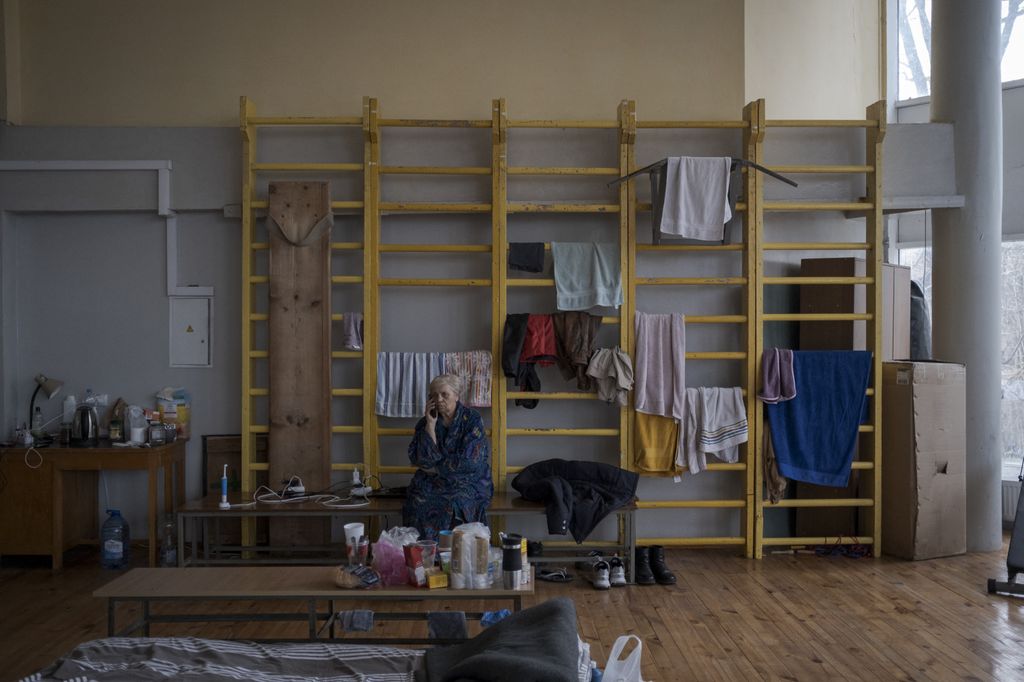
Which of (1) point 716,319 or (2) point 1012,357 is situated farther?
(2) point 1012,357

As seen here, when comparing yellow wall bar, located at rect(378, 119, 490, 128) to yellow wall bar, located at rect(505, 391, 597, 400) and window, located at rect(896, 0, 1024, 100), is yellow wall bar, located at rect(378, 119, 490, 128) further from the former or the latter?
window, located at rect(896, 0, 1024, 100)

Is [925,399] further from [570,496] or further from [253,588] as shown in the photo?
[253,588]

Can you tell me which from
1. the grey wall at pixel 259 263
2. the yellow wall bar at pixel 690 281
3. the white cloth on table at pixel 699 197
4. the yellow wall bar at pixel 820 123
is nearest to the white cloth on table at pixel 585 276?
the yellow wall bar at pixel 690 281

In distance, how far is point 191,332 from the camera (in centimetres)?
574

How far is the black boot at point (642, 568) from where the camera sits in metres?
5.00

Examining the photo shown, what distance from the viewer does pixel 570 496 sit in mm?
5074

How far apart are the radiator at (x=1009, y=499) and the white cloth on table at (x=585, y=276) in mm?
3527

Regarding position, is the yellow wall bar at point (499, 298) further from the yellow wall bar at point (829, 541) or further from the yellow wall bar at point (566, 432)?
the yellow wall bar at point (829, 541)

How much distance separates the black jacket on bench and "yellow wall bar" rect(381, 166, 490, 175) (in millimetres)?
1944

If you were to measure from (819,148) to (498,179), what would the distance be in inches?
88.3

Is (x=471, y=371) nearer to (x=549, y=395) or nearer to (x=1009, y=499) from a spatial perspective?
(x=549, y=395)

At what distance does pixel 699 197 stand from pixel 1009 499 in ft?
11.7

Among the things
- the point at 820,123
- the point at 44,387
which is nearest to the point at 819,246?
the point at 820,123

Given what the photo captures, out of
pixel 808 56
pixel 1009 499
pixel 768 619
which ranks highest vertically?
pixel 808 56
